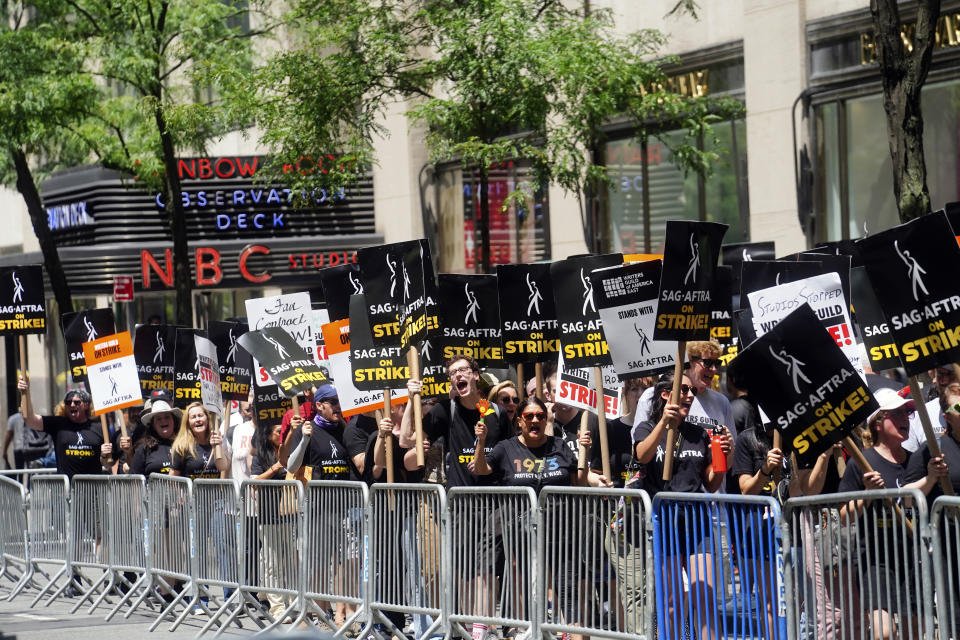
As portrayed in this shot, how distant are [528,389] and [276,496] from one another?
107 inches

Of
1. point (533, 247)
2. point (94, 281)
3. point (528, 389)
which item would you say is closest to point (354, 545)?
point (528, 389)

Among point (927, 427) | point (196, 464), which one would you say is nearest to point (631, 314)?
point (927, 427)

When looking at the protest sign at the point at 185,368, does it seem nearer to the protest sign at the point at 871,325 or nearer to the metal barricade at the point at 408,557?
the metal barricade at the point at 408,557

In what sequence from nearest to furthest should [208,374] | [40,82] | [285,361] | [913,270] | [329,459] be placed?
[913,270] → [329,459] → [285,361] → [208,374] → [40,82]

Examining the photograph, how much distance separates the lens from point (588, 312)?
10.6 metres

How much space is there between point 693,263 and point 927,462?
2.13m

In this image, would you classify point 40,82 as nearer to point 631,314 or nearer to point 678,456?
point 631,314

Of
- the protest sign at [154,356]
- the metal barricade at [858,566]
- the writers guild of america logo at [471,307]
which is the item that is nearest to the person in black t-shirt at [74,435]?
the protest sign at [154,356]

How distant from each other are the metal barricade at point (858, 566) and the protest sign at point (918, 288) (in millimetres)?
866

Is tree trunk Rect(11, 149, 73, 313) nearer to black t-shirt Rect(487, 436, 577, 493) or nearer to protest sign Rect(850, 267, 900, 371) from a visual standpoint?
black t-shirt Rect(487, 436, 577, 493)

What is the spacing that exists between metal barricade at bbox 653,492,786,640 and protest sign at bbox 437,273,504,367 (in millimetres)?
4339

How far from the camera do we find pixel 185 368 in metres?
14.8

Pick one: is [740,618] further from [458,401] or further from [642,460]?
[458,401]

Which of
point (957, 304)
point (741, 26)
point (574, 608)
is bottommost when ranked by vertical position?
point (574, 608)
